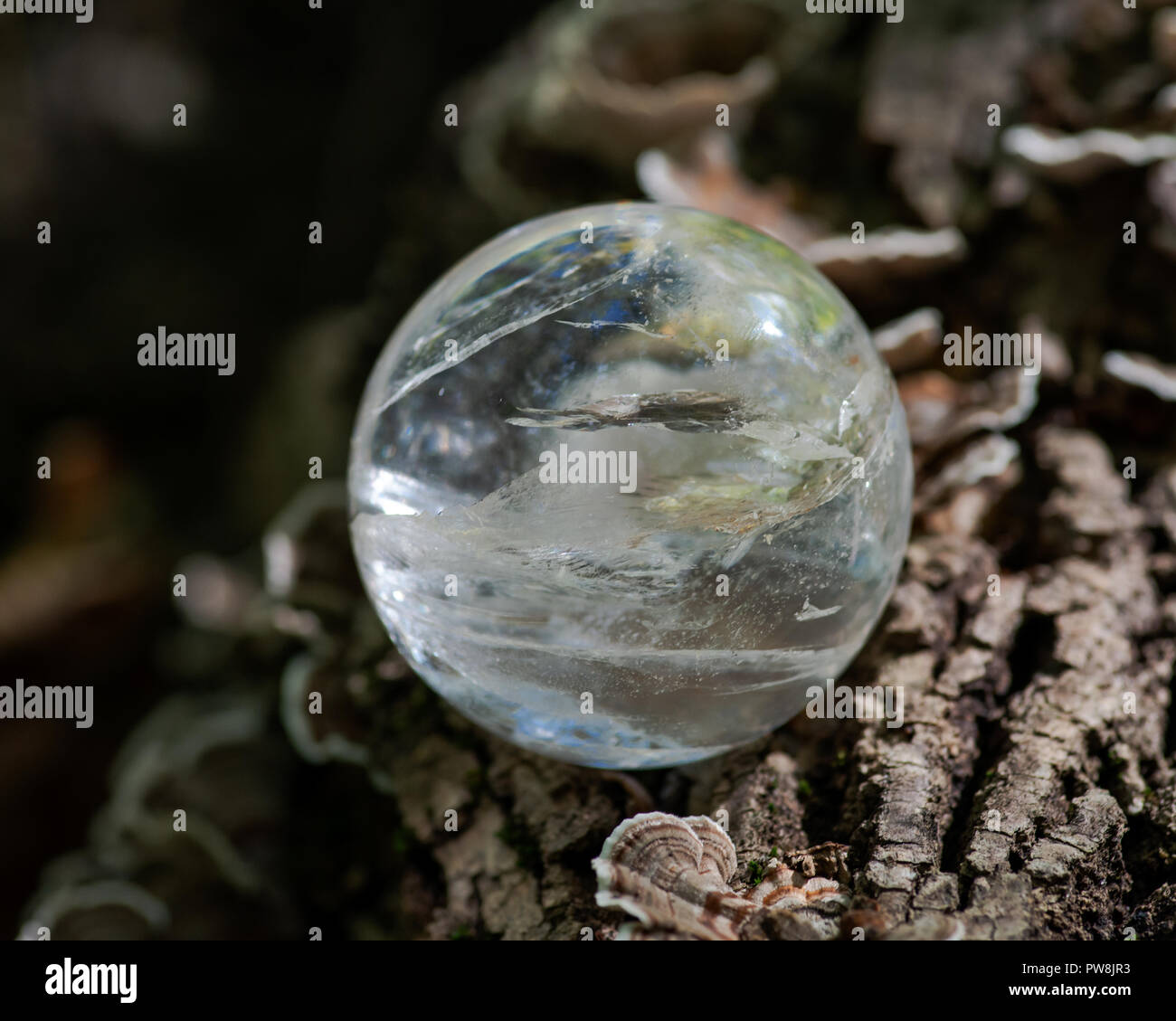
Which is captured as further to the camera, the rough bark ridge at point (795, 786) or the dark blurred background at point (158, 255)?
the dark blurred background at point (158, 255)

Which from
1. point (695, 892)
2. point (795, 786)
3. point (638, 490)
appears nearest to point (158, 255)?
point (638, 490)

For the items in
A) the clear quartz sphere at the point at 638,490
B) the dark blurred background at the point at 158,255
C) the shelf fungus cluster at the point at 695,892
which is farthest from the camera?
the dark blurred background at the point at 158,255

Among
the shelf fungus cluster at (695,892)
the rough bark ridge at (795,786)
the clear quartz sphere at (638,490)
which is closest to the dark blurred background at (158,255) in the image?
the rough bark ridge at (795,786)

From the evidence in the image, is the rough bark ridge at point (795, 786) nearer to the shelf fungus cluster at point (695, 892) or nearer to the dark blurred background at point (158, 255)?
the shelf fungus cluster at point (695, 892)

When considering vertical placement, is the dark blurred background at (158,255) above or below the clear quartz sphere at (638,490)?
above

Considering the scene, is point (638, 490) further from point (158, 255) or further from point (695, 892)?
point (158, 255)

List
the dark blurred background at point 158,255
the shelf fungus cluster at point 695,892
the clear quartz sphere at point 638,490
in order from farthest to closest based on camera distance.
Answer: the dark blurred background at point 158,255 → the clear quartz sphere at point 638,490 → the shelf fungus cluster at point 695,892
